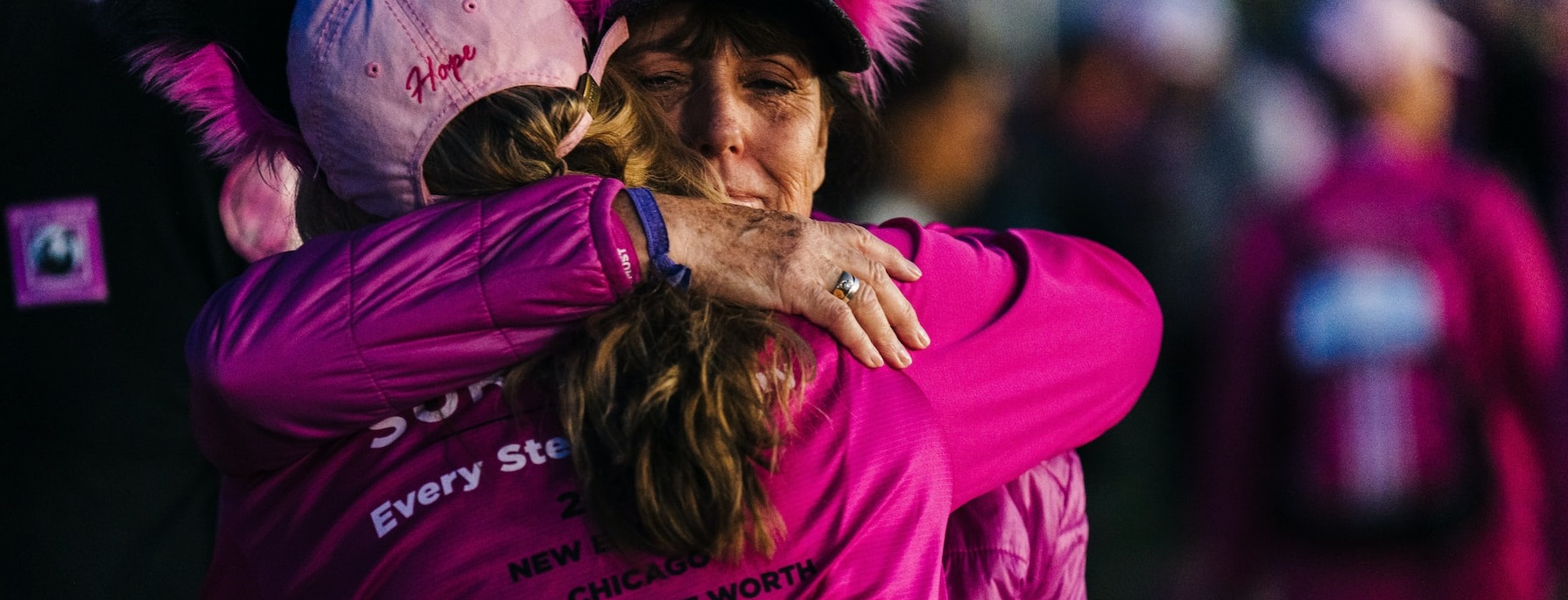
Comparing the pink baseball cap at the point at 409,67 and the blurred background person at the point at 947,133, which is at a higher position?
the pink baseball cap at the point at 409,67

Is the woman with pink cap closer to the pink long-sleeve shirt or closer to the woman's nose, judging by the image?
the pink long-sleeve shirt

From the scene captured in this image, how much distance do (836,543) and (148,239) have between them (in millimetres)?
2075

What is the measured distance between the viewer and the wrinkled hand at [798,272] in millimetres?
1182

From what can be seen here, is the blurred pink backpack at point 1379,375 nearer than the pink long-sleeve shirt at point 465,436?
No

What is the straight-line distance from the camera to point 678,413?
1.10m

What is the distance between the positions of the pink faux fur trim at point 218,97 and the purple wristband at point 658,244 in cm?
51

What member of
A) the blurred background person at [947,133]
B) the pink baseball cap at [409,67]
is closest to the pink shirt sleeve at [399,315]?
the pink baseball cap at [409,67]

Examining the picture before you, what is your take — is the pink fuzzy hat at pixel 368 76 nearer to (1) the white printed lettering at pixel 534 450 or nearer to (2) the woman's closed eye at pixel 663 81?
(2) the woman's closed eye at pixel 663 81

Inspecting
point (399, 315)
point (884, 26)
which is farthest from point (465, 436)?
point (884, 26)

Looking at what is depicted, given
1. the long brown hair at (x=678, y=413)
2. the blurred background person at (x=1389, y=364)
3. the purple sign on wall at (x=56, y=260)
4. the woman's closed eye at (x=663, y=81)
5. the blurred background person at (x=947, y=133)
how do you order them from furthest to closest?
the blurred background person at (x=947, y=133) < the blurred background person at (x=1389, y=364) < the purple sign on wall at (x=56, y=260) < the woman's closed eye at (x=663, y=81) < the long brown hair at (x=678, y=413)

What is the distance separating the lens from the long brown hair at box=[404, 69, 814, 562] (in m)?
1.08

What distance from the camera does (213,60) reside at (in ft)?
4.92

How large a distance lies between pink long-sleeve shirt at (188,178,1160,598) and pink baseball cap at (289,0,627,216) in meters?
0.10

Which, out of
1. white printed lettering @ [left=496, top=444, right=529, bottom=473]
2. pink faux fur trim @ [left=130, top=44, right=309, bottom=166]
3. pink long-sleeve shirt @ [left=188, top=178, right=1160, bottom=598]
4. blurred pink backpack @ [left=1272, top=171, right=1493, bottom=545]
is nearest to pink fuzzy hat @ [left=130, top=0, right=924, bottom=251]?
pink faux fur trim @ [left=130, top=44, right=309, bottom=166]
